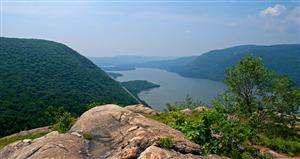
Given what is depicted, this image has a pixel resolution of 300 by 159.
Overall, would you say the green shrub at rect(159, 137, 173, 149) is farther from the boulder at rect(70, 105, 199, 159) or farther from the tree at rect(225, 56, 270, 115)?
the tree at rect(225, 56, 270, 115)

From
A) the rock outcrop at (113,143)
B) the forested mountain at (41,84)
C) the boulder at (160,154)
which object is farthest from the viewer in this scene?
the forested mountain at (41,84)

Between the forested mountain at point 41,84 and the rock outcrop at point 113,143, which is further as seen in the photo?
the forested mountain at point 41,84

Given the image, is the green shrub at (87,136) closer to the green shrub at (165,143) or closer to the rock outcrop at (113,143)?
Answer: the rock outcrop at (113,143)

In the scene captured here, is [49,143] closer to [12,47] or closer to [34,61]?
[34,61]

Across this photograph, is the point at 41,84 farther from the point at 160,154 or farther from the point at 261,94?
the point at 160,154

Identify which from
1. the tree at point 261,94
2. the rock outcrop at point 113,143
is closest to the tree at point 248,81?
the tree at point 261,94

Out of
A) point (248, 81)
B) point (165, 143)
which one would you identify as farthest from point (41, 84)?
point (165, 143)
